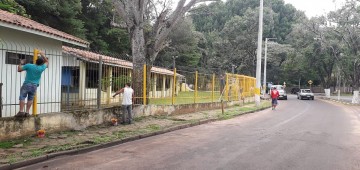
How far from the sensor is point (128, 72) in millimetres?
14352

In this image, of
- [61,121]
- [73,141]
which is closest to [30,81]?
[61,121]

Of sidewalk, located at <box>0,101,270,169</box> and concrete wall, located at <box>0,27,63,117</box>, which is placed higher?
concrete wall, located at <box>0,27,63,117</box>

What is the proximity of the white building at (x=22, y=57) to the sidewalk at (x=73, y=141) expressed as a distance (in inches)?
53.2

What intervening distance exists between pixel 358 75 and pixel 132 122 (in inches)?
1196

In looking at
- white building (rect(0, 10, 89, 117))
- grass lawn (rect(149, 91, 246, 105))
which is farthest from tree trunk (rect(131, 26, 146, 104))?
white building (rect(0, 10, 89, 117))

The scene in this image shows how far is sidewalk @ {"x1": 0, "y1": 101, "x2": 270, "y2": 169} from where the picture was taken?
7102 mm

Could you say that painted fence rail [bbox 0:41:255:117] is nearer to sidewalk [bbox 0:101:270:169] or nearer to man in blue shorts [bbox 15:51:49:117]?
man in blue shorts [bbox 15:51:49:117]

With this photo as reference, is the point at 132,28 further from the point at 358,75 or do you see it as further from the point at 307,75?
the point at 307,75

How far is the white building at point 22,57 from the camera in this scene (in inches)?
408

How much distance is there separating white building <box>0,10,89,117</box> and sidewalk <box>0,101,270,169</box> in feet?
4.43

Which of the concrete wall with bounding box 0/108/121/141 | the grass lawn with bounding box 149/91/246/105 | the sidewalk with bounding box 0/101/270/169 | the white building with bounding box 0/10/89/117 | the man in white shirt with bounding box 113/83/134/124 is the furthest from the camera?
the grass lawn with bounding box 149/91/246/105

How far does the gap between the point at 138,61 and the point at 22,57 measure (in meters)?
4.62

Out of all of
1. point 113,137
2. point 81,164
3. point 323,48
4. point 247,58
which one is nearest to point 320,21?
point 323,48

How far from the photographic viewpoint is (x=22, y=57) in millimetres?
11336
